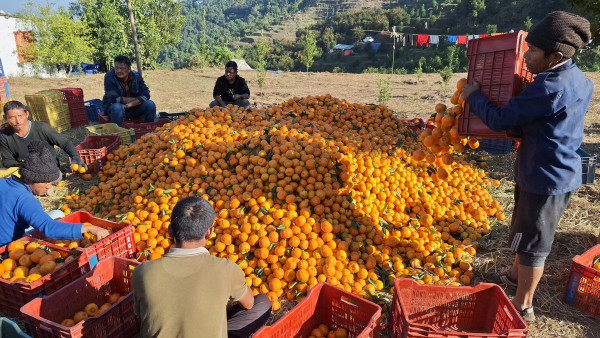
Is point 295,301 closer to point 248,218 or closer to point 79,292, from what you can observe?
point 248,218

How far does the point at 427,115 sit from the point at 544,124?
946cm

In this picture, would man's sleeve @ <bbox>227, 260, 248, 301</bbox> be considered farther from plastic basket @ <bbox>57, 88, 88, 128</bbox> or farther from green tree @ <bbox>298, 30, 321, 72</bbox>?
green tree @ <bbox>298, 30, 321, 72</bbox>

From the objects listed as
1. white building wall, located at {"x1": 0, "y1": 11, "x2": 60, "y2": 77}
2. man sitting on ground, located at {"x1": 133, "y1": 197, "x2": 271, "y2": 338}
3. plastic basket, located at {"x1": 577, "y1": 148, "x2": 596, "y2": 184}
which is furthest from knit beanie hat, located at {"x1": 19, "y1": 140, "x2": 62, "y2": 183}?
white building wall, located at {"x1": 0, "y1": 11, "x2": 60, "y2": 77}

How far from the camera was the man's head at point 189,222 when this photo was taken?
7.41 feet

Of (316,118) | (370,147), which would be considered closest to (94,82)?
(316,118)

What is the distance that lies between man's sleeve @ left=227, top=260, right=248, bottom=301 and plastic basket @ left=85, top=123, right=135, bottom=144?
5.47m

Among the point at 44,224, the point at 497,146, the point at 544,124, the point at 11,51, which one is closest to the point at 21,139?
the point at 44,224

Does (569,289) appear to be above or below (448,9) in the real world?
below

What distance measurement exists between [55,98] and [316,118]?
21.9 ft

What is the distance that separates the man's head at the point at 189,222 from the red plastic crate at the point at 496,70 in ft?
7.92

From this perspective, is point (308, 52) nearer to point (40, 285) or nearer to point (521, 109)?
point (521, 109)

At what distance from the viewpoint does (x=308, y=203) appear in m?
4.28

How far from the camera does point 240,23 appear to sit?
407 ft

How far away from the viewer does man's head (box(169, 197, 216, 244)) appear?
7.41 ft
